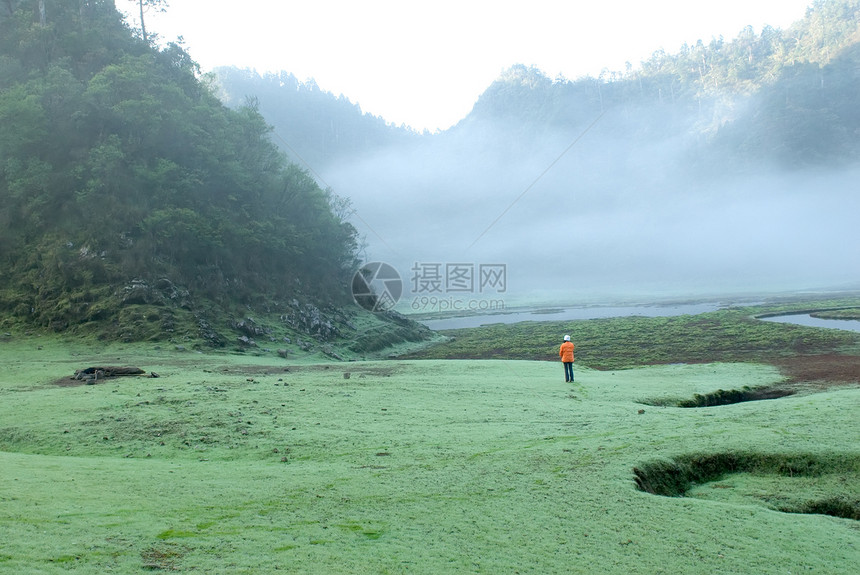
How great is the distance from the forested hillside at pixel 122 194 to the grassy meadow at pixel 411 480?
18.8 metres

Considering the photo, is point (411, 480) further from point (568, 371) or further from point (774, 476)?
point (568, 371)

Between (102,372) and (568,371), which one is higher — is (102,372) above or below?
above

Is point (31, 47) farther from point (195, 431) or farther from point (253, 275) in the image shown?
point (195, 431)

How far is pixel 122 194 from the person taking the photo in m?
38.1

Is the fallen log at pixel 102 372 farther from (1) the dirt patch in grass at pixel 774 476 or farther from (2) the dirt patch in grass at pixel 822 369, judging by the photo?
(2) the dirt patch in grass at pixel 822 369

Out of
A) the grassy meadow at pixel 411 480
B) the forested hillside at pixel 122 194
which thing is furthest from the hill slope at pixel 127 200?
the grassy meadow at pixel 411 480

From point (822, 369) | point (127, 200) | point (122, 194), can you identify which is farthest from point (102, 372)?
point (822, 369)

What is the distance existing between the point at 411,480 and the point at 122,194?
36643 millimetres

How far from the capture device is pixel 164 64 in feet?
173

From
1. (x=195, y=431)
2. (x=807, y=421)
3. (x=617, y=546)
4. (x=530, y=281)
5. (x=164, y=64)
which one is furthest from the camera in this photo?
(x=530, y=281)

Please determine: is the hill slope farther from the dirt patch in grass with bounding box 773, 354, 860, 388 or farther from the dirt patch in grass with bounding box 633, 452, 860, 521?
the dirt patch in grass with bounding box 773, 354, 860, 388

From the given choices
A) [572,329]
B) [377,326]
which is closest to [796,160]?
[572,329]

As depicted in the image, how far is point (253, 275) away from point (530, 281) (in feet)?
443

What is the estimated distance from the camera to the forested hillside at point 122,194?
33625mm
